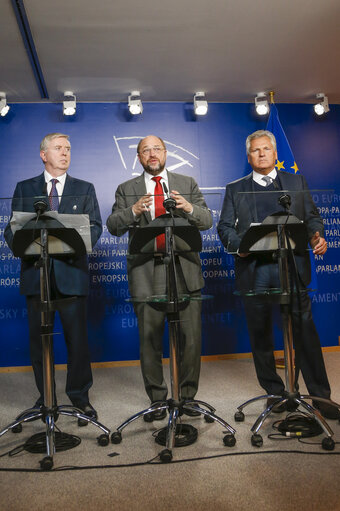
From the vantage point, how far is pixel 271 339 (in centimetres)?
285

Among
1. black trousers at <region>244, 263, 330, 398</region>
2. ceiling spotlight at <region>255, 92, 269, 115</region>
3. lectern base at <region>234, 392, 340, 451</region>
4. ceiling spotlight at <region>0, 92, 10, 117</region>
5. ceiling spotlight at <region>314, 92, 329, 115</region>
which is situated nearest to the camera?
lectern base at <region>234, 392, 340, 451</region>

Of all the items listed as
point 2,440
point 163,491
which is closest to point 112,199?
point 2,440

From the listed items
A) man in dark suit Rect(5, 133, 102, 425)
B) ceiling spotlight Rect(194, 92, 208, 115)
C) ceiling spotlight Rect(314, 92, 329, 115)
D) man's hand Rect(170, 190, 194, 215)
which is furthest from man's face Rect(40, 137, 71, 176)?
ceiling spotlight Rect(314, 92, 329, 115)

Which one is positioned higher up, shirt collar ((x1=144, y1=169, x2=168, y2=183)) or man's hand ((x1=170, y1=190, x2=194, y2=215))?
shirt collar ((x1=144, y1=169, x2=168, y2=183))

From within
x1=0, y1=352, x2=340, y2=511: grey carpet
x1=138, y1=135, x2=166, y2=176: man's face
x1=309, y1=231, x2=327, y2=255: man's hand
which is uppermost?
x1=138, y1=135, x2=166, y2=176: man's face

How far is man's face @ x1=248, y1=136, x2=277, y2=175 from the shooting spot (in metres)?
2.85

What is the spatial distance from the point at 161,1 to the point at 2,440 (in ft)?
10.5

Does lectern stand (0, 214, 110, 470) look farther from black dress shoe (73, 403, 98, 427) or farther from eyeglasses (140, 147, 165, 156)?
eyeglasses (140, 147, 165, 156)

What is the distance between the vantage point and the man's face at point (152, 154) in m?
2.87

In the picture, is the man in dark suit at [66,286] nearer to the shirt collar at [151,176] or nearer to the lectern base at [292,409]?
the shirt collar at [151,176]

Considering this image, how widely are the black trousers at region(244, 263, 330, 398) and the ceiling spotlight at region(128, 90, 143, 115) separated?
2714 mm


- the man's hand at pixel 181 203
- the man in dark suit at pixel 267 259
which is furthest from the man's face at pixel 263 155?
the man's hand at pixel 181 203

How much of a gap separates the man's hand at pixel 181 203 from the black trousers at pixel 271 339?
0.61 meters

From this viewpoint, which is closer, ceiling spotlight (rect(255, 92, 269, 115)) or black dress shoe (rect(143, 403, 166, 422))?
black dress shoe (rect(143, 403, 166, 422))
